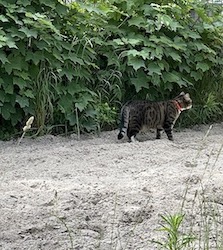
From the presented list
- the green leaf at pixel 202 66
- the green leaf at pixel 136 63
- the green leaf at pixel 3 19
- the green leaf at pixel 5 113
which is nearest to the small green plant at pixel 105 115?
the green leaf at pixel 136 63

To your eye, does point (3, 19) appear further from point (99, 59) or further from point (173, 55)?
point (173, 55)

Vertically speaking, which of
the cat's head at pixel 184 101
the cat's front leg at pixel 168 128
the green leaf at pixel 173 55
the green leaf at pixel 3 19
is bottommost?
the cat's front leg at pixel 168 128

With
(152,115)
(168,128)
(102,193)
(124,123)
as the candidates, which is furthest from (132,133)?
(102,193)

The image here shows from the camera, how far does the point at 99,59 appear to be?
6.96 meters

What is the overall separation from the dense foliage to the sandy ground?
0.62 metres

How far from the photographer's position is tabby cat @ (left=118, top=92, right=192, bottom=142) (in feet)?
21.4

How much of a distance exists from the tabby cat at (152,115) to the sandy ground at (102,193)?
717 millimetres

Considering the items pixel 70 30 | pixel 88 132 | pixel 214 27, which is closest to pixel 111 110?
pixel 88 132

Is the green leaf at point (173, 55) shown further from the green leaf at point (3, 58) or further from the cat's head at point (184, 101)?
the green leaf at point (3, 58)

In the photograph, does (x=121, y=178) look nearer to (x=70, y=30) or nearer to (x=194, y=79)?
(x=70, y=30)

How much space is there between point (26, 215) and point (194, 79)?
438cm

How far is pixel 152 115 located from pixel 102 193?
122 inches

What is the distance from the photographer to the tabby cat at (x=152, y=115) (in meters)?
6.51

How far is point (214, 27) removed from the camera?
23.8ft
